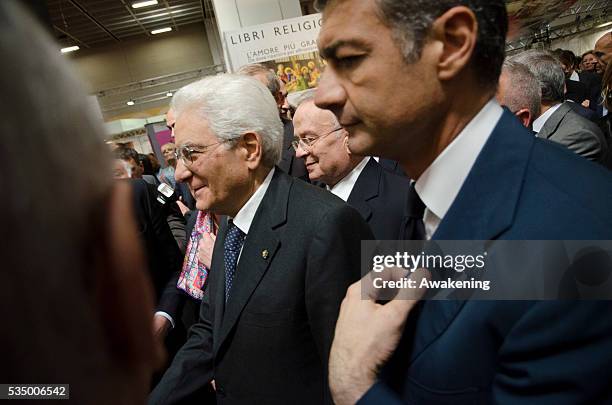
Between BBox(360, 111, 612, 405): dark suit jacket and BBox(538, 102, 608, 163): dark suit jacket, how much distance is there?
2469mm

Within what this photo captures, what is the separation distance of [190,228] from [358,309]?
2.00 m

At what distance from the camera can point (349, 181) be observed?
275 centimetres

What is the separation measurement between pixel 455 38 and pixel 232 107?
1.04m

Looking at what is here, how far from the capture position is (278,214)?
67.6 inches

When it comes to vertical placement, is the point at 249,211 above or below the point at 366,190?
above

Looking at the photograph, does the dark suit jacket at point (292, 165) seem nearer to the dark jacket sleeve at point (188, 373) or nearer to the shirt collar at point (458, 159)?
the dark jacket sleeve at point (188, 373)

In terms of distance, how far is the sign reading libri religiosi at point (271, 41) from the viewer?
5531 millimetres

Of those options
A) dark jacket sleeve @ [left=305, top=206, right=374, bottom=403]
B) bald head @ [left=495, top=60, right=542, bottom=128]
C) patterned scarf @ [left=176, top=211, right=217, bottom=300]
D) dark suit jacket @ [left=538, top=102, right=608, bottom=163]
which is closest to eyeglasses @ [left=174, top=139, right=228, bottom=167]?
dark jacket sleeve @ [left=305, top=206, right=374, bottom=403]

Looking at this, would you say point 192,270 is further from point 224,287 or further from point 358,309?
point 358,309

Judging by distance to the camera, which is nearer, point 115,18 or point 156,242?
point 156,242

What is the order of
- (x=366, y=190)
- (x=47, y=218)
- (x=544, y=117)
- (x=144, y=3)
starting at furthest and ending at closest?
(x=144, y=3)
(x=544, y=117)
(x=366, y=190)
(x=47, y=218)

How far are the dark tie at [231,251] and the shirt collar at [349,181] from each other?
98 centimetres

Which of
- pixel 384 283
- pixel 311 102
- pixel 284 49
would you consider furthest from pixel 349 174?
pixel 284 49

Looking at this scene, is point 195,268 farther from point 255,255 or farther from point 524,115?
point 524,115
